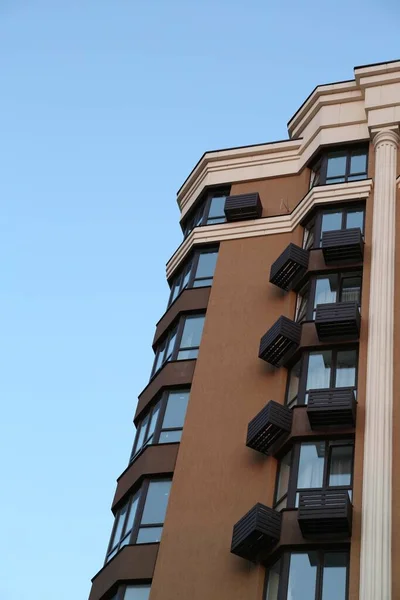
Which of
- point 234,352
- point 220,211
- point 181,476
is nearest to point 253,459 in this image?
point 181,476

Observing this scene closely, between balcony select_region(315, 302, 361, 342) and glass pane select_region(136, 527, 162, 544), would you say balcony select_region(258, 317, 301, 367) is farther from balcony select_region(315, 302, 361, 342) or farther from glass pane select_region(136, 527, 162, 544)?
glass pane select_region(136, 527, 162, 544)

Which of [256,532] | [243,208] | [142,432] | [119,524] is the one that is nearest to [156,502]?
[119,524]

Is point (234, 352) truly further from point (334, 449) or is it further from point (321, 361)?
point (334, 449)

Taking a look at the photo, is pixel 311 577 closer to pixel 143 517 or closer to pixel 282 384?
pixel 143 517

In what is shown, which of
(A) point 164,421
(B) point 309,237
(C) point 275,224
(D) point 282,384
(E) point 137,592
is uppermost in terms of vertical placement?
(C) point 275,224

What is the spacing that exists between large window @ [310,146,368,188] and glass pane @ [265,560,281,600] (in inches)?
592

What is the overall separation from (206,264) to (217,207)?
3.12m

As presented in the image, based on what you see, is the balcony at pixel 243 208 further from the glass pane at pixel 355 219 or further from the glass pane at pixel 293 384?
the glass pane at pixel 293 384

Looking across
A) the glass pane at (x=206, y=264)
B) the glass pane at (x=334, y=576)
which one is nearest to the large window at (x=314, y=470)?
the glass pane at (x=334, y=576)

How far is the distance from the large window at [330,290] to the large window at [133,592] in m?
9.61

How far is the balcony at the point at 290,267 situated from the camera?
1366 inches

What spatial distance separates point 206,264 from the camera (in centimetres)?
3900

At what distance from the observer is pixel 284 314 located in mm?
34562

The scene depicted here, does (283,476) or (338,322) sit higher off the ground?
(338,322)
